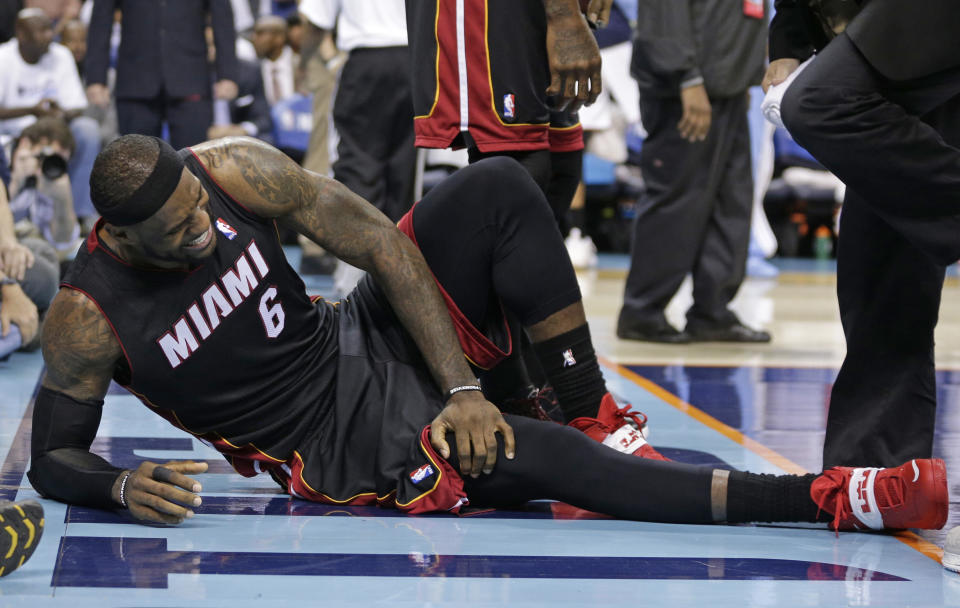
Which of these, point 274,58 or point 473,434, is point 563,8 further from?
point 274,58

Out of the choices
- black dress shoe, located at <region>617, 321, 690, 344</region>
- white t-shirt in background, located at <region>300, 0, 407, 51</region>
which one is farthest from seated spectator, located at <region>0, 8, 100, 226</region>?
black dress shoe, located at <region>617, 321, 690, 344</region>

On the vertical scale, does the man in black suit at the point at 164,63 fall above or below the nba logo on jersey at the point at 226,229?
below

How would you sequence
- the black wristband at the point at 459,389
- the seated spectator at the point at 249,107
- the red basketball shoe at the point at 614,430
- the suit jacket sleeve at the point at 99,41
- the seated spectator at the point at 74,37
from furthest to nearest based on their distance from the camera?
the seated spectator at the point at 249,107 < the seated spectator at the point at 74,37 < the suit jacket sleeve at the point at 99,41 < the red basketball shoe at the point at 614,430 < the black wristband at the point at 459,389

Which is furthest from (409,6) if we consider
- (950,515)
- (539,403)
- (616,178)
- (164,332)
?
(616,178)

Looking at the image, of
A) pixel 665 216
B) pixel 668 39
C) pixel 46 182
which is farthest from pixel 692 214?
pixel 46 182

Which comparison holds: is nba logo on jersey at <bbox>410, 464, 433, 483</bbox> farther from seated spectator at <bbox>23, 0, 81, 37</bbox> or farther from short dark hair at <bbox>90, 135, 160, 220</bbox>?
seated spectator at <bbox>23, 0, 81, 37</bbox>

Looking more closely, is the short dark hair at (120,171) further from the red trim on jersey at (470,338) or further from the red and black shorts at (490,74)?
the red and black shorts at (490,74)

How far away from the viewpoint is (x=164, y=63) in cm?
752

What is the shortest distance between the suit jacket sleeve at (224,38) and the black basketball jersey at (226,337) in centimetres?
517

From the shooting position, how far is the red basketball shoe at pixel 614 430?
2938mm

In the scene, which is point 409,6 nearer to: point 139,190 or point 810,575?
point 139,190

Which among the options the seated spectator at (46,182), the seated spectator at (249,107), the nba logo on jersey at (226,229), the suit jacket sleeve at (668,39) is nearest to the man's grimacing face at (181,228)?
the nba logo on jersey at (226,229)

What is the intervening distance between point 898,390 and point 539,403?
39.8 inches

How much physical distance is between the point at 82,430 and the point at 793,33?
6.15 ft
